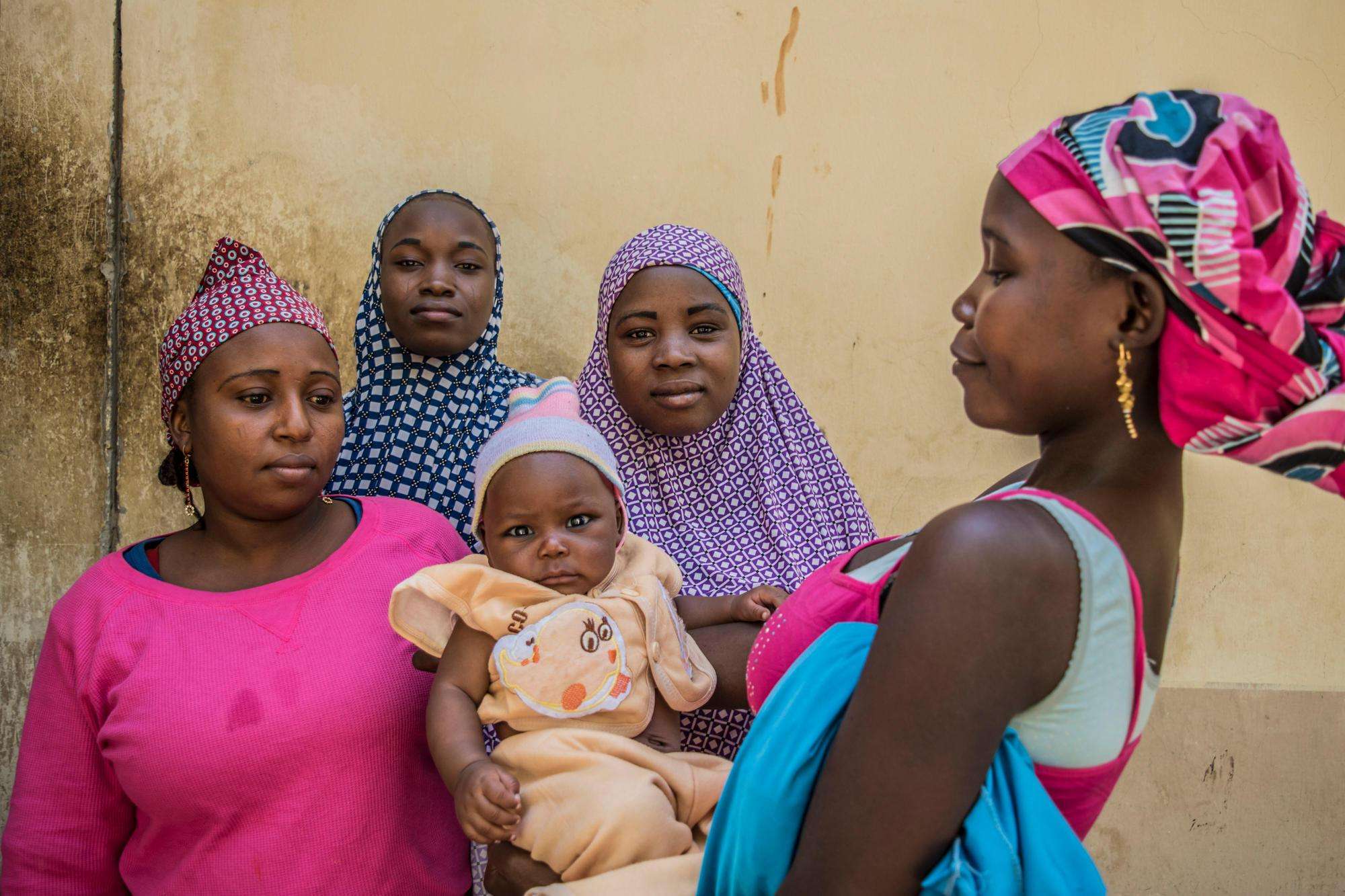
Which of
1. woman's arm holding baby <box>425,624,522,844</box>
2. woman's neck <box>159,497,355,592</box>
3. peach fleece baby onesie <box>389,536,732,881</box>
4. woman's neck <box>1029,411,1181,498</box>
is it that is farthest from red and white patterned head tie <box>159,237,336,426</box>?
woman's neck <box>1029,411,1181,498</box>

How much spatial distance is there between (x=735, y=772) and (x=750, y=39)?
313 centimetres

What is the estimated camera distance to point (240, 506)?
8.01 feet

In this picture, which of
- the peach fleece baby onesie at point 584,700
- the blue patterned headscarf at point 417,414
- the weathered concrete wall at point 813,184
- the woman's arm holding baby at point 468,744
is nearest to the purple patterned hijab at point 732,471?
the blue patterned headscarf at point 417,414

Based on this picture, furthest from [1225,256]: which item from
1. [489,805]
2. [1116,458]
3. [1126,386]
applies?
[489,805]

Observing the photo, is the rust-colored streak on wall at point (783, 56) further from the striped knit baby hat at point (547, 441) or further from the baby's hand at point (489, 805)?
the baby's hand at point (489, 805)

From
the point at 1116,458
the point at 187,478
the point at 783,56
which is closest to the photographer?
the point at 1116,458

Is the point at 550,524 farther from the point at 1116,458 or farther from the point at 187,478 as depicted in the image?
the point at 1116,458

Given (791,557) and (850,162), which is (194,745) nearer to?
(791,557)

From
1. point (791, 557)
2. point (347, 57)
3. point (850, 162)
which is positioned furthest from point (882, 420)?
point (347, 57)

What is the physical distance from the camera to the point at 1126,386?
4.76ft

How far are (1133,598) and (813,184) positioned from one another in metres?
2.90

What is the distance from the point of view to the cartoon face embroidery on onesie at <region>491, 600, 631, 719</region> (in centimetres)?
216

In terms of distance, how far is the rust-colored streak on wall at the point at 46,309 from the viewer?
12.4 feet

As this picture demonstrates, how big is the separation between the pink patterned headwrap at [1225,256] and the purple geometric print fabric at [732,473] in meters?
1.47
